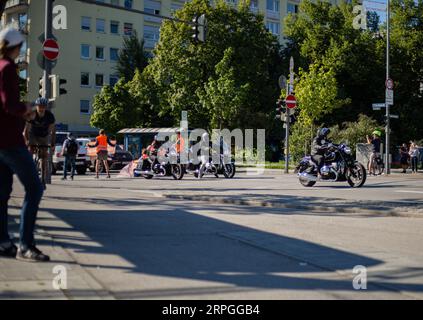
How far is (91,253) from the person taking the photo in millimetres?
6176

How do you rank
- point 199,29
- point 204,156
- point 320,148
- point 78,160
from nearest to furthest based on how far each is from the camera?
point 320,148
point 199,29
point 204,156
point 78,160

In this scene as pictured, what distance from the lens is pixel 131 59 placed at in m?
62.6

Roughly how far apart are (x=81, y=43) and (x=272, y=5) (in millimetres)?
26806

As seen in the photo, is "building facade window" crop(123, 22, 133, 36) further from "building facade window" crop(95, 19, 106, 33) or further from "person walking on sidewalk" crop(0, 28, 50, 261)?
"person walking on sidewalk" crop(0, 28, 50, 261)

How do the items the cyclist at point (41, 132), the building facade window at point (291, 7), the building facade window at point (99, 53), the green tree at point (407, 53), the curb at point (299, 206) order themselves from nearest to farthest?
the curb at point (299, 206), the cyclist at point (41, 132), the green tree at point (407, 53), the building facade window at point (99, 53), the building facade window at point (291, 7)

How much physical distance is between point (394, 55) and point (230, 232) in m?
45.1

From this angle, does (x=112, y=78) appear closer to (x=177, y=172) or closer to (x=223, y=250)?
(x=177, y=172)

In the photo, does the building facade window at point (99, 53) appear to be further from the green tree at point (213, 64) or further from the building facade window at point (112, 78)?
the green tree at point (213, 64)

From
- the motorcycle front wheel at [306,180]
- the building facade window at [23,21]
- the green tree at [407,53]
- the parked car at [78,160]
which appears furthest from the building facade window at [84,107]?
the motorcycle front wheel at [306,180]

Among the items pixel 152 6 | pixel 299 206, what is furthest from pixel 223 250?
pixel 152 6

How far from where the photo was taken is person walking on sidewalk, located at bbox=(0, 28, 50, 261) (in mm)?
5219

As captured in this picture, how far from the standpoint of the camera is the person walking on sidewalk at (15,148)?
205 inches

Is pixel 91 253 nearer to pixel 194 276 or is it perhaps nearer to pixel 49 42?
pixel 194 276
